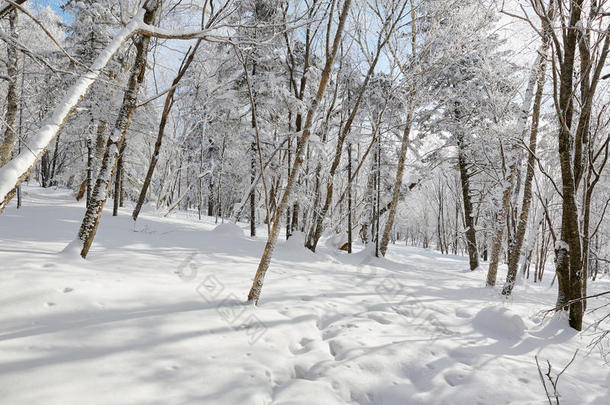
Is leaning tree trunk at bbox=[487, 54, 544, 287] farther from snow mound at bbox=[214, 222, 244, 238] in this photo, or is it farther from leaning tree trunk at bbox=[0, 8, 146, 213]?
leaning tree trunk at bbox=[0, 8, 146, 213]

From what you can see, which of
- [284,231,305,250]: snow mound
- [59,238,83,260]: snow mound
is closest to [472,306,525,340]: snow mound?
[284,231,305,250]: snow mound

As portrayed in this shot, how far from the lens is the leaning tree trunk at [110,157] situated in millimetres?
4312

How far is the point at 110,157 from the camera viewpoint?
177 inches

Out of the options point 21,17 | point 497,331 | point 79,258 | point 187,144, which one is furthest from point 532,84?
point 187,144

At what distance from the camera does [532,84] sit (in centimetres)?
708

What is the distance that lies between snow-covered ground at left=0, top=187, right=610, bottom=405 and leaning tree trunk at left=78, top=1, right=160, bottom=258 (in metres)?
0.42

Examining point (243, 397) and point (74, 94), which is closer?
point (243, 397)

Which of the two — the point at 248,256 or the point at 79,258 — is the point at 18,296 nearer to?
the point at 79,258

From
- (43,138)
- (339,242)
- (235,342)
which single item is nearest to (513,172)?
(339,242)

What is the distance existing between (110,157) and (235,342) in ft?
11.5

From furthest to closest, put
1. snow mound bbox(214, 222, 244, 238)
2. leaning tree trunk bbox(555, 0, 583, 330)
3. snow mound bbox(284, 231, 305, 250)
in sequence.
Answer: snow mound bbox(214, 222, 244, 238) → snow mound bbox(284, 231, 305, 250) → leaning tree trunk bbox(555, 0, 583, 330)

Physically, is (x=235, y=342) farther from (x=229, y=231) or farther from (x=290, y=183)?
(x=229, y=231)

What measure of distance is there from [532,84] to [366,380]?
8033 mm

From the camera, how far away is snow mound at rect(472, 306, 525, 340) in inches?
160
